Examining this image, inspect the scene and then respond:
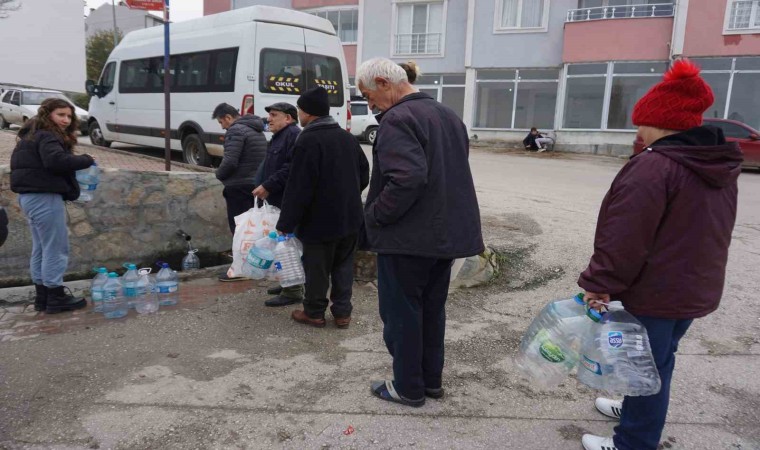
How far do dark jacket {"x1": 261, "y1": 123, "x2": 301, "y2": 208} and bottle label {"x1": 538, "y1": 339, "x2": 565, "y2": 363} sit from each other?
8.33 feet

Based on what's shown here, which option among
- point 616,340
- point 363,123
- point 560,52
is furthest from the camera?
point 560,52

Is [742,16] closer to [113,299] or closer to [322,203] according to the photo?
[322,203]

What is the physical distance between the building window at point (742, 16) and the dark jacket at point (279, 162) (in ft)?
62.2

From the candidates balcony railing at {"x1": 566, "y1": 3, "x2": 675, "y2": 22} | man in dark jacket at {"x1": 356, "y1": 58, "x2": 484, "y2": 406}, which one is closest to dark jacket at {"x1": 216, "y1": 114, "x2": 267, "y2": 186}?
man in dark jacket at {"x1": 356, "y1": 58, "x2": 484, "y2": 406}

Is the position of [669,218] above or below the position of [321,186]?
above

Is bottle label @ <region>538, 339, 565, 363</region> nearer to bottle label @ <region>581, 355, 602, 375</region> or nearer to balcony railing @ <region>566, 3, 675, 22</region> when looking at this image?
bottle label @ <region>581, 355, 602, 375</region>

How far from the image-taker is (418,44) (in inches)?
930

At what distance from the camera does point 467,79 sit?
22.6 m

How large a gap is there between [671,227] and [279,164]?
3.12 meters

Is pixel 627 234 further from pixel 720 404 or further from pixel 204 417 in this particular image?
pixel 204 417

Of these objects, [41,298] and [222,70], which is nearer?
[41,298]

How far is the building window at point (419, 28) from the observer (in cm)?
2314

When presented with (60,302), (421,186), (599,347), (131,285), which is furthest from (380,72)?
(60,302)

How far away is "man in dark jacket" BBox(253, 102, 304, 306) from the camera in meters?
4.46
